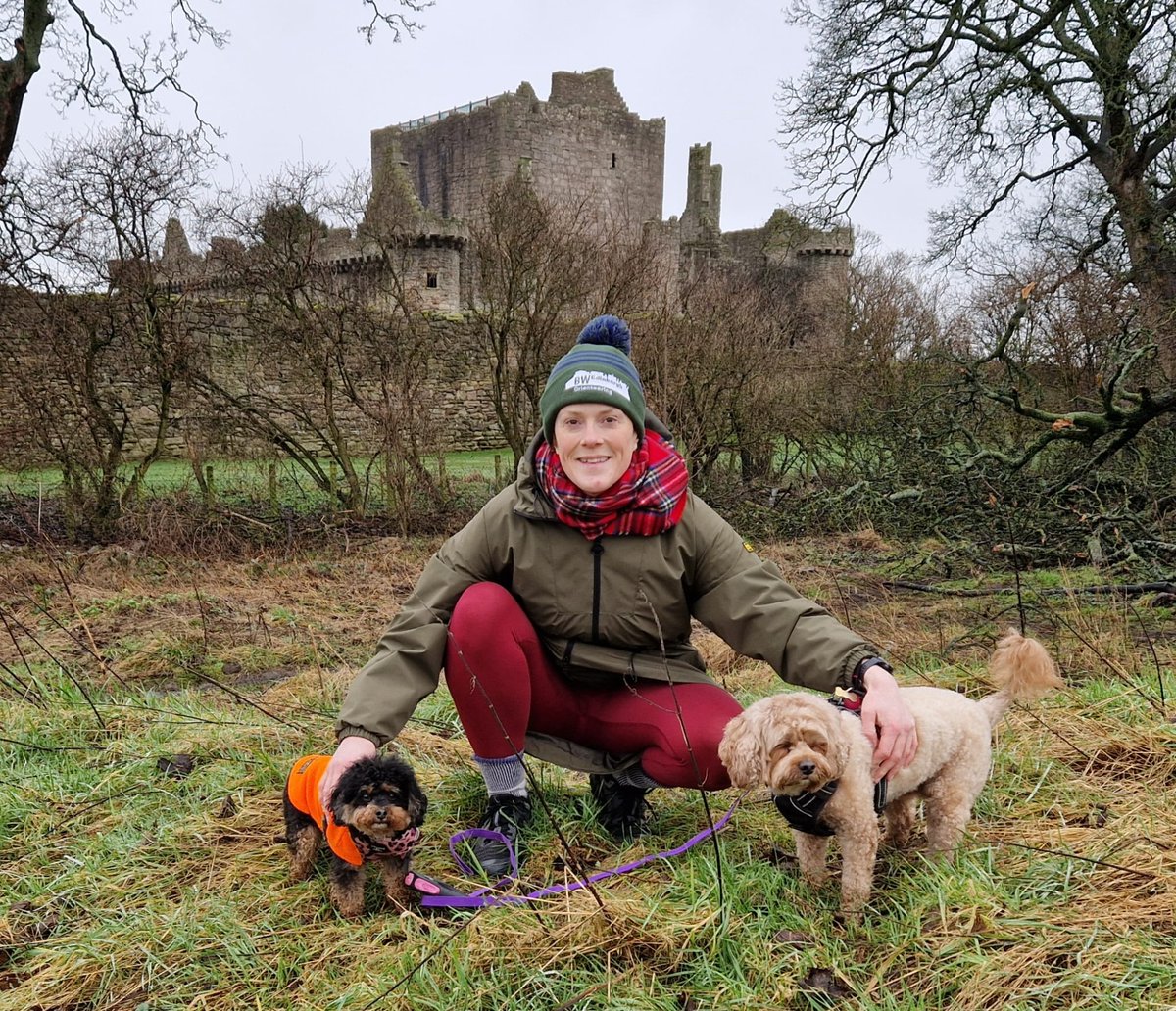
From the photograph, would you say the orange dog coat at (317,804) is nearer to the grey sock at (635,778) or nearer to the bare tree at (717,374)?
the grey sock at (635,778)

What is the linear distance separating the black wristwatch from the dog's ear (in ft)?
1.14

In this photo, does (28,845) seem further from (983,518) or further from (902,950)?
(983,518)

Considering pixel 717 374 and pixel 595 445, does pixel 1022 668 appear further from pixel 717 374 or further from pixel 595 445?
pixel 717 374

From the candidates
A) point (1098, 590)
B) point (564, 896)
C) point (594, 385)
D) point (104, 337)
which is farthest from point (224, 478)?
point (1098, 590)

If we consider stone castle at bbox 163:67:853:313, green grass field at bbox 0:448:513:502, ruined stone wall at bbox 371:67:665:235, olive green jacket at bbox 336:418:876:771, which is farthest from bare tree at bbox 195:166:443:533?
ruined stone wall at bbox 371:67:665:235

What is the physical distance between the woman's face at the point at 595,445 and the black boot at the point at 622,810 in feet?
3.53

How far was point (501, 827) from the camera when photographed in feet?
8.96

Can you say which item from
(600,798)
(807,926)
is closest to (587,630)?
(600,798)

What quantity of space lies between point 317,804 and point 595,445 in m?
1.35

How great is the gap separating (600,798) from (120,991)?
1.51 metres

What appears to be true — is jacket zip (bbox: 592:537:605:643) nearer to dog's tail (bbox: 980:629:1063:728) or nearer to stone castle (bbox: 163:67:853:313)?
dog's tail (bbox: 980:629:1063:728)

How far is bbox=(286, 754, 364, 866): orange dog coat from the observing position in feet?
7.43

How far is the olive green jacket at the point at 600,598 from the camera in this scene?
8.38ft

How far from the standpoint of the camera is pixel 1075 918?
2016 millimetres
